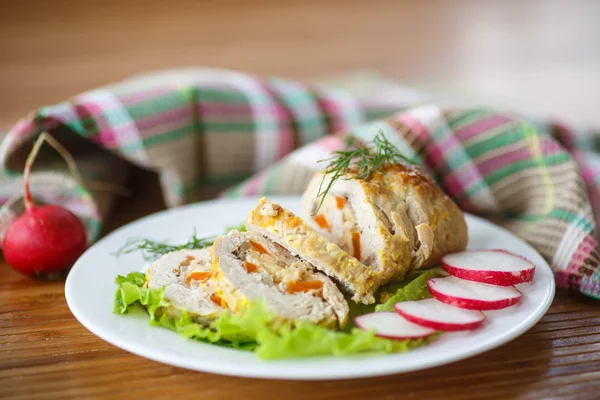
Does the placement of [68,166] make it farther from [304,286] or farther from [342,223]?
[304,286]

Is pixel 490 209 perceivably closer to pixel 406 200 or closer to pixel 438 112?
pixel 438 112

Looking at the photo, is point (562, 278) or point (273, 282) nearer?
point (273, 282)

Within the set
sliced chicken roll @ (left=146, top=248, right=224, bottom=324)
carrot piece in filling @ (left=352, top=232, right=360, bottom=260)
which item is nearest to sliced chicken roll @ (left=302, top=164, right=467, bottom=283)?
carrot piece in filling @ (left=352, top=232, right=360, bottom=260)

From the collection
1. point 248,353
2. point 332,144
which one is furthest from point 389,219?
point 332,144

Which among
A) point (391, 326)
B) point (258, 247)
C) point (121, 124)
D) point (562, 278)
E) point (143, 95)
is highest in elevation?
point (143, 95)

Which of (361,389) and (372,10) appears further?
(372,10)

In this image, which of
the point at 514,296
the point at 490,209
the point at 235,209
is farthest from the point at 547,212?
the point at 235,209
